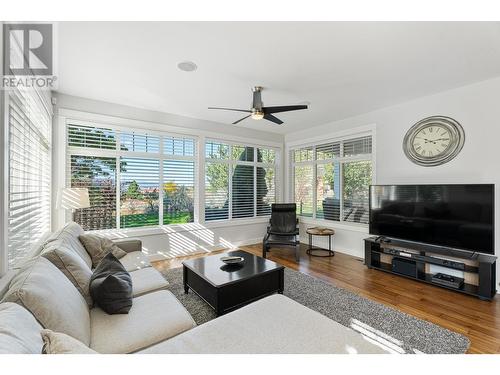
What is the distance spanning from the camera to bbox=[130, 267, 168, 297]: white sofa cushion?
6.65ft

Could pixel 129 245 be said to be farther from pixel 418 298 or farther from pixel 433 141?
pixel 433 141

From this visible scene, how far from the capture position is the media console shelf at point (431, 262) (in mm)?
2781

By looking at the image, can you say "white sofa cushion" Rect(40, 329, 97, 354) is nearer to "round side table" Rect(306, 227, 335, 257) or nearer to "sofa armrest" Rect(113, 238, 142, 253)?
"sofa armrest" Rect(113, 238, 142, 253)

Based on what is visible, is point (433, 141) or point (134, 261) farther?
point (433, 141)

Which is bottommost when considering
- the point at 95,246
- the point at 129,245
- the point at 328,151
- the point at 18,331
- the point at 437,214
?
the point at 129,245

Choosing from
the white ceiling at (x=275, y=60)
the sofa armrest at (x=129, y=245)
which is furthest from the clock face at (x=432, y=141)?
the sofa armrest at (x=129, y=245)

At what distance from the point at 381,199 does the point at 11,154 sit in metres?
4.62

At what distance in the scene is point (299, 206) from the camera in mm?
5902

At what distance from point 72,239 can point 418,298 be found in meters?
3.92

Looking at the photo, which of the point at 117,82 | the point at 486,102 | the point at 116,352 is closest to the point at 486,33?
the point at 486,102

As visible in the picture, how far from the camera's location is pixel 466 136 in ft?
10.7

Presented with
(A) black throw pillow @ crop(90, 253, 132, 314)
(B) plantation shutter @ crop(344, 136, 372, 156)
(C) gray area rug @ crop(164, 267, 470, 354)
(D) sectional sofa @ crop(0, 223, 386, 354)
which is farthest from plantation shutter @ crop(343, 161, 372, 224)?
(A) black throw pillow @ crop(90, 253, 132, 314)

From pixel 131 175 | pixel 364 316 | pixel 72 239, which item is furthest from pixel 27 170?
pixel 364 316

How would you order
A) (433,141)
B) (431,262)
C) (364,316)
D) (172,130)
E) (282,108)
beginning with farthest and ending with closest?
(172,130) < (433,141) < (431,262) < (282,108) < (364,316)
